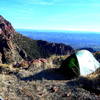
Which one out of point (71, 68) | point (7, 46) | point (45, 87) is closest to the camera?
point (45, 87)

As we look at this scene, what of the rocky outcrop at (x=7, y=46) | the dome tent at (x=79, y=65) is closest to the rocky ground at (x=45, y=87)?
the dome tent at (x=79, y=65)

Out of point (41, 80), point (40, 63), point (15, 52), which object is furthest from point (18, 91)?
point (15, 52)

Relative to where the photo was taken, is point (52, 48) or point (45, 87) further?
point (52, 48)

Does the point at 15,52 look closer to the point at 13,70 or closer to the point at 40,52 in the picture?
the point at 40,52

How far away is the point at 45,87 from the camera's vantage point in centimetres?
1297

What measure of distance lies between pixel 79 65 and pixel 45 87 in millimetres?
3740

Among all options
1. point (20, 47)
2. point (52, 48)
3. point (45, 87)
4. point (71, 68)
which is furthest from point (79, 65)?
A: point (52, 48)

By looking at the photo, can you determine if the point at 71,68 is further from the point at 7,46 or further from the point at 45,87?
the point at 7,46

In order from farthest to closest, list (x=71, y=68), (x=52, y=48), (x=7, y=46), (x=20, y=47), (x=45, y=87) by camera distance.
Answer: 1. (x=52, y=48)
2. (x=20, y=47)
3. (x=7, y=46)
4. (x=71, y=68)
5. (x=45, y=87)

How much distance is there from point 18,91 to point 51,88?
1.61 m

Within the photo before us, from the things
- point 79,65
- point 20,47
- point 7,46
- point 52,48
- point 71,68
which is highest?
point 79,65

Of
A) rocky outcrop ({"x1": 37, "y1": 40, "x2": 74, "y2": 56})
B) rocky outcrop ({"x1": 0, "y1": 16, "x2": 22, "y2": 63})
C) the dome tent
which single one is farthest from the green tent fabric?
rocky outcrop ({"x1": 37, "y1": 40, "x2": 74, "y2": 56})

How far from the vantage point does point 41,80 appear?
47.1 ft

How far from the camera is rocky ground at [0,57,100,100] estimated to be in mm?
11531
